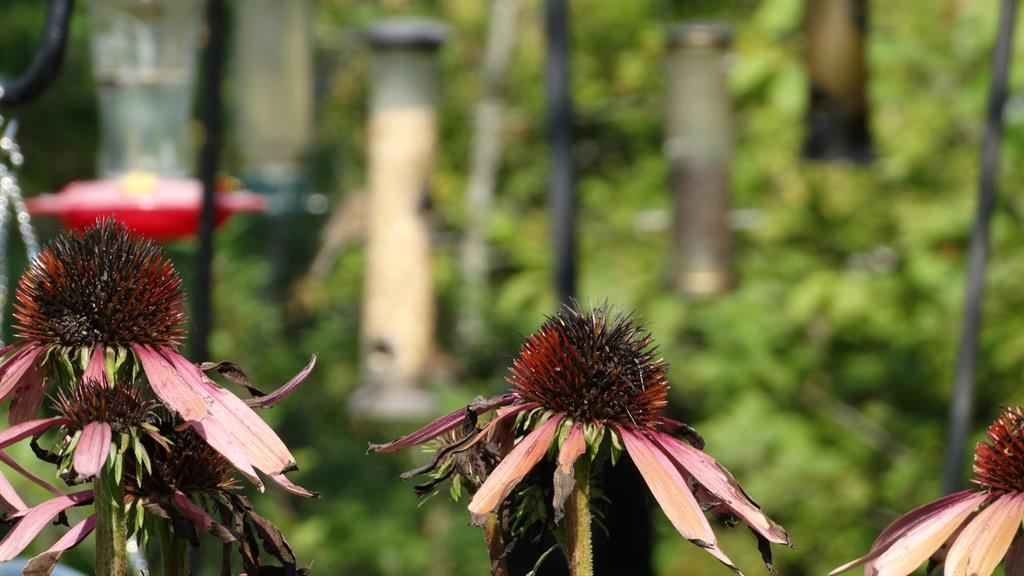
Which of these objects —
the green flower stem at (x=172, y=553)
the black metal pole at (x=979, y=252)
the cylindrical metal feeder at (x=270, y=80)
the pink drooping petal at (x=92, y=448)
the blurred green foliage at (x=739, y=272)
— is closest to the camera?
the pink drooping petal at (x=92, y=448)

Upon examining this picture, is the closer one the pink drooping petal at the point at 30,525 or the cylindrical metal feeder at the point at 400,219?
the pink drooping petal at the point at 30,525

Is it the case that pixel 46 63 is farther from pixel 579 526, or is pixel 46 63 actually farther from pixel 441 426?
pixel 579 526

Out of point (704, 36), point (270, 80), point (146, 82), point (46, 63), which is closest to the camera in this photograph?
point (46, 63)

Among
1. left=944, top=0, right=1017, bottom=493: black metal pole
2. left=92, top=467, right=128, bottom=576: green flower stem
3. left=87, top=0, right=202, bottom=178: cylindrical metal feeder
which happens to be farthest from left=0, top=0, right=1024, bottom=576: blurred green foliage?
left=92, top=467, right=128, bottom=576: green flower stem

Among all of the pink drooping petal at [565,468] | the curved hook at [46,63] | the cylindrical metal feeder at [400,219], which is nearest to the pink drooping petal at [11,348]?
the pink drooping petal at [565,468]

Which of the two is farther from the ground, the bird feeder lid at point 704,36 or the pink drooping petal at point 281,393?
the bird feeder lid at point 704,36

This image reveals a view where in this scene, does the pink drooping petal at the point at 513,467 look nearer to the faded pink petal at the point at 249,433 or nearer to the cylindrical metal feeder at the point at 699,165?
the faded pink petal at the point at 249,433

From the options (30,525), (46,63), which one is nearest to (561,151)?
(46,63)

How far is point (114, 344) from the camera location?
0.94 m

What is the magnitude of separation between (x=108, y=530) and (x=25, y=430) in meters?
0.08

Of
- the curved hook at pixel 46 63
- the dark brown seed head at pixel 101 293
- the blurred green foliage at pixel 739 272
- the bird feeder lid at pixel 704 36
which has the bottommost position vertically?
the blurred green foliage at pixel 739 272

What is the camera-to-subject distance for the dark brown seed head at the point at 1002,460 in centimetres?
99

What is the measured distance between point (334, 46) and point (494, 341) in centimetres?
263

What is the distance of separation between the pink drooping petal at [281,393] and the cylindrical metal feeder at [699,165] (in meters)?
6.33
